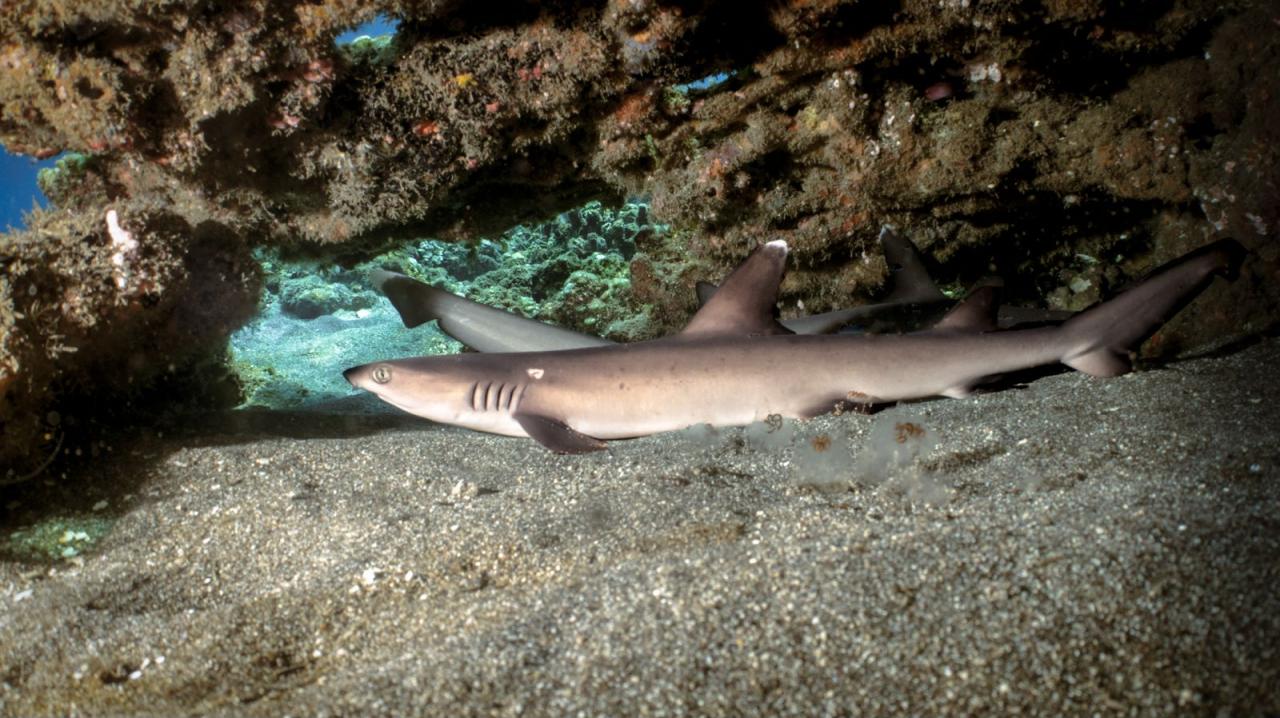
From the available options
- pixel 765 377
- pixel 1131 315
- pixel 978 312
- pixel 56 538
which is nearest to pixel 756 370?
pixel 765 377

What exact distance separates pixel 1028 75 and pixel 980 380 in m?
2.13

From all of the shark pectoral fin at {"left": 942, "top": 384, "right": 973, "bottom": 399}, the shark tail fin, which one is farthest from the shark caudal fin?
the shark tail fin

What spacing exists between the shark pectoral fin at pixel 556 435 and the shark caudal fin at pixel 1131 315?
116 inches

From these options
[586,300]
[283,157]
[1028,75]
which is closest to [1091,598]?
[1028,75]

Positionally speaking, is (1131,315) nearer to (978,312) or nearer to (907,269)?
(978,312)

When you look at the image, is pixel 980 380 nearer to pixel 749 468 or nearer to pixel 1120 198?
pixel 749 468

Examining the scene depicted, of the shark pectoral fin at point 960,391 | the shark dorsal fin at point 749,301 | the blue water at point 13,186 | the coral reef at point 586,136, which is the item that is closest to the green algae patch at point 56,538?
the coral reef at point 586,136

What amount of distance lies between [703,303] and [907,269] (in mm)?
1771

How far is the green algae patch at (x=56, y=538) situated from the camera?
9.68 ft

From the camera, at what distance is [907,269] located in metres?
5.01

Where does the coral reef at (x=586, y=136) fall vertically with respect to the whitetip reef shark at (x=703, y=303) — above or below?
above

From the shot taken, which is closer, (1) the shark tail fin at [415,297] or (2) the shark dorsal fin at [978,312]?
(2) the shark dorsal fin at [978,312]

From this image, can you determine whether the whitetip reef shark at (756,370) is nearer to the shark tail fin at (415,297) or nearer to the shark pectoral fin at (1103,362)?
the shark pectoral fin at (1103,362)

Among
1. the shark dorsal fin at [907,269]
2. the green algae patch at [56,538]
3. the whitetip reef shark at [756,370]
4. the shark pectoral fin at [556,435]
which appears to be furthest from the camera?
the shark dorsal fin at [907,269]
